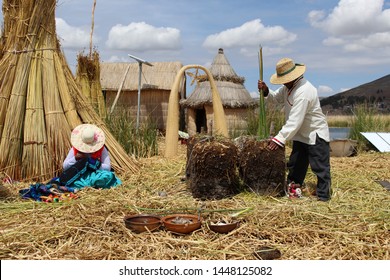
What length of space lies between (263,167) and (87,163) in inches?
73.6

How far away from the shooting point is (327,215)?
364 cm

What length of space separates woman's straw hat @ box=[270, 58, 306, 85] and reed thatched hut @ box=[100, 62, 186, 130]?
26.8ft

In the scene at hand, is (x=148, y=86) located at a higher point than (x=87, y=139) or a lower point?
higher

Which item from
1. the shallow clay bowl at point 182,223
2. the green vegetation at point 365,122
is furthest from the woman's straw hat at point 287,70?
the green vegetation at point 365,122

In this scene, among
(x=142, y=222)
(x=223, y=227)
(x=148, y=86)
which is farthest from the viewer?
(x=148, y=86)

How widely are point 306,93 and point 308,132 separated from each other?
15.1 inches

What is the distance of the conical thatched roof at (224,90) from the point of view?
11258 millimetres

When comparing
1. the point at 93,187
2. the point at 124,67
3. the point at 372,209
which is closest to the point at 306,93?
the point at 372,209

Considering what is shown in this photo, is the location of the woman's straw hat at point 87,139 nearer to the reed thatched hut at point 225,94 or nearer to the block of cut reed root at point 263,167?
the block of cut reed root at point 263,167

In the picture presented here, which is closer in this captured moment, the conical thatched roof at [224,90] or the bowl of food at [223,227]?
the bowl of food at [223,227]

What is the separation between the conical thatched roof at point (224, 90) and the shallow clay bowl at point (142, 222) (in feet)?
26.3

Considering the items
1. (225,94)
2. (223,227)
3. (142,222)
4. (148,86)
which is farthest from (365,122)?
(142,222)

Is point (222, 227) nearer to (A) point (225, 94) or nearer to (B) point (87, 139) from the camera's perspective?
(B) point (87, 139)

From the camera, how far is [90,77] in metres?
9.07
